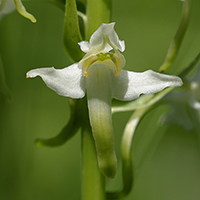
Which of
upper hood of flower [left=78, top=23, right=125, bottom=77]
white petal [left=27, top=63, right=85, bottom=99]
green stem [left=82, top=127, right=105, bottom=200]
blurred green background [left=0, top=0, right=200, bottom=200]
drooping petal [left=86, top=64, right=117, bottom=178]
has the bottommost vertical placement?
blurred green background [left=0, top=0, right=200, bottom=200]

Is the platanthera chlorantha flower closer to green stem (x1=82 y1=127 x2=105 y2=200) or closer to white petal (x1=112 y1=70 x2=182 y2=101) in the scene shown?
white petal (x1=112 y1=70 x2=182 y2=101)

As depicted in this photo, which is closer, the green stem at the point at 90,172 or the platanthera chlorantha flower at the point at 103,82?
the platanthera chlorantha flower at the point at 103,82

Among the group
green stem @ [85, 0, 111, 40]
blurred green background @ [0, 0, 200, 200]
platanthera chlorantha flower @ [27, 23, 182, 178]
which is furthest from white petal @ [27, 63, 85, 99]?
blurred green background @ [0, 0, 200, 200]

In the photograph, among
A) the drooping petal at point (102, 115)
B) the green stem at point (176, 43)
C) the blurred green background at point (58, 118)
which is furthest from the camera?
the blurred green background at point (58, 118)

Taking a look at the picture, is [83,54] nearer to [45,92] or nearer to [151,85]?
[151,85]

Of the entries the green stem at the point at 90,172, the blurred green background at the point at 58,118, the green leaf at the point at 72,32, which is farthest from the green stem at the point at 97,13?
the blurred green background at the point at 58,118

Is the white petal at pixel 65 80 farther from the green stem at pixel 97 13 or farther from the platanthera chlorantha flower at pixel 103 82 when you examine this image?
the green stem at pixel 97 13
